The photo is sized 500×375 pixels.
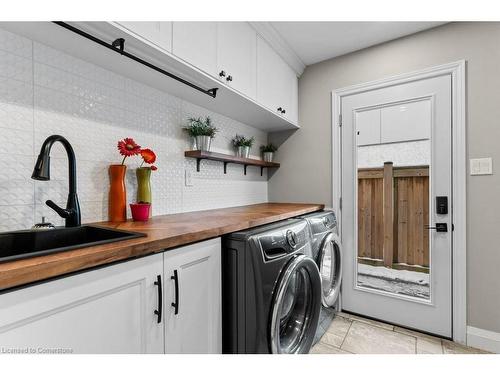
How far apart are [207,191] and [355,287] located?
162 centimetres

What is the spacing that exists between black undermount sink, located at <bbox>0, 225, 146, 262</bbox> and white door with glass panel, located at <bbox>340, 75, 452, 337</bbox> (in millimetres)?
1998

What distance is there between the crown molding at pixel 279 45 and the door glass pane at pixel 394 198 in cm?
80

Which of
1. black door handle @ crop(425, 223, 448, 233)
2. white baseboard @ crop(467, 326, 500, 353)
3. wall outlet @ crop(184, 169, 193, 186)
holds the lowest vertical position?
white baseboard @ crop(467, 326, 500, 353)

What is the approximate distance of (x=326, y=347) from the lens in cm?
183

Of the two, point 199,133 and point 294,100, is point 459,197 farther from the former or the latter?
point 199,133

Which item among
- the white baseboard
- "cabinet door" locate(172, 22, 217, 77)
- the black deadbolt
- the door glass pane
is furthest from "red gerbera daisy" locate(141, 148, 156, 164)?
the white baseboard

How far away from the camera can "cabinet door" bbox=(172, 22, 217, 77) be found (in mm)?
1312

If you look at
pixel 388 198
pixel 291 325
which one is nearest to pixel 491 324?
pixel 388 198

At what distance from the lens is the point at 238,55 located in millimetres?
1755

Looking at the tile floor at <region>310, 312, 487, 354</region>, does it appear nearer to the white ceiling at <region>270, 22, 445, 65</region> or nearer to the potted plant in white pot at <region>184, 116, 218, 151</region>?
the potted plant in white pot at <region>184, 116, 218, 151</region>

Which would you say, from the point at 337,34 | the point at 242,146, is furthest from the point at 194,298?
the point at 337,34

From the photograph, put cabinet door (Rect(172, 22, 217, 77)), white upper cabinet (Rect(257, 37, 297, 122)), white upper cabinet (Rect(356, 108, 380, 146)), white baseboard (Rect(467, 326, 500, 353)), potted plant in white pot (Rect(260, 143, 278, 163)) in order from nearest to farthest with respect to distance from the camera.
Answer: cabinet door (Rect(172, 22, 217, 77)) < white baseboard (Rect(467, 326, 500, 353)) < white upper cabinet (Rect(257, 37, 297, 122)) < white upper cabinet (Rect(356, 108, 380, 146)) < potted plant in white pot (Rect(260, 143, 278, 163))

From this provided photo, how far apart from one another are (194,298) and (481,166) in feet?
A: 7.05
